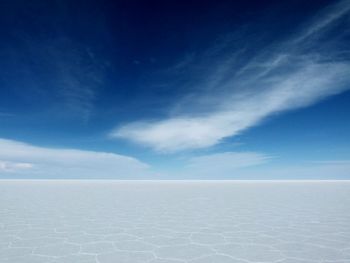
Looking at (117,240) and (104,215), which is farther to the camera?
(104,215)

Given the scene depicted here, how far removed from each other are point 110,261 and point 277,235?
114 inches

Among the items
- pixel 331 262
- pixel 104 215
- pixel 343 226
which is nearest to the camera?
pixel 331 262

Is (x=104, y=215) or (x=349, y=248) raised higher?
(x=104, y=215)

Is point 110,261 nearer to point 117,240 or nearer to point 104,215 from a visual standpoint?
point 117,240

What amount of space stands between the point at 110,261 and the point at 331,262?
103 inches

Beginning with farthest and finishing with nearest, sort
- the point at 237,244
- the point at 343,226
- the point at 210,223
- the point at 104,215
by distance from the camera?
the point at 104,215 → the point at 210,223 → the point at 343,226 → the point at 237,244

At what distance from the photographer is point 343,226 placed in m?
5.55

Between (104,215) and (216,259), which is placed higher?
(104,215)

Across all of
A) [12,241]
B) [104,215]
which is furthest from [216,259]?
[104,215]

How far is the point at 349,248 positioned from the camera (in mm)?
3908

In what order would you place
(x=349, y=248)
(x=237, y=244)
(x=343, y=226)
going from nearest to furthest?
(x=349, y=248) → (x=237, y=244) → (x=343, y=226)

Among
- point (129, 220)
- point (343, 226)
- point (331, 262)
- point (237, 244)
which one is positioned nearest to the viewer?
point (331, 262)

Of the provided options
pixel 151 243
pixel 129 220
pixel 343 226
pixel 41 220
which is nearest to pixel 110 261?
pixel 151 243

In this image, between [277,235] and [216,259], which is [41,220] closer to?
[216,259]
